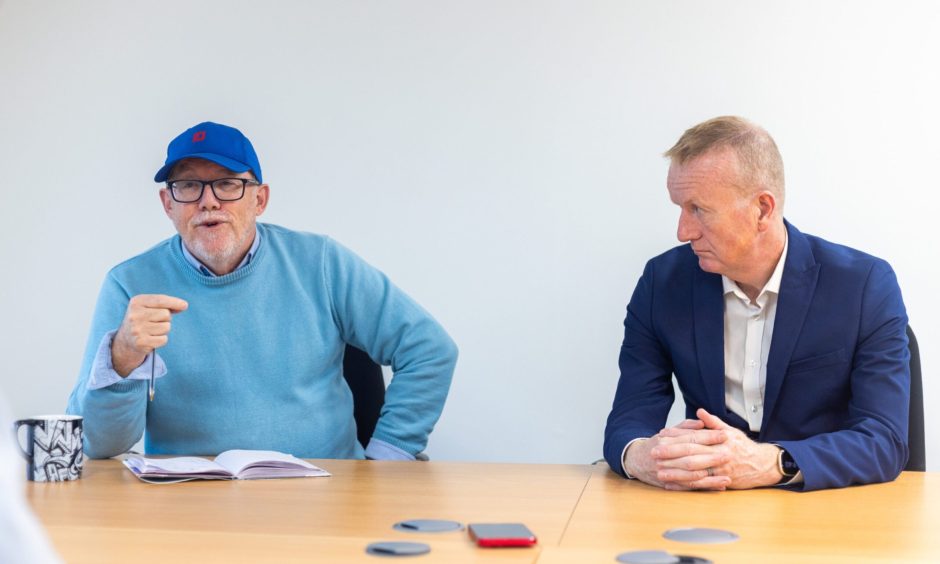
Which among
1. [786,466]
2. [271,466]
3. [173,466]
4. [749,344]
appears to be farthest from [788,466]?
[173,466]

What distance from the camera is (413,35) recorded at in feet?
10.7

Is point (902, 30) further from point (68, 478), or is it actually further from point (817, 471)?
point (68, 478)

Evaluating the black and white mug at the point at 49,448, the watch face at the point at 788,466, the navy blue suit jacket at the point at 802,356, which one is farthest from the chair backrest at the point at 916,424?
the black and white mug at the point at 49,448

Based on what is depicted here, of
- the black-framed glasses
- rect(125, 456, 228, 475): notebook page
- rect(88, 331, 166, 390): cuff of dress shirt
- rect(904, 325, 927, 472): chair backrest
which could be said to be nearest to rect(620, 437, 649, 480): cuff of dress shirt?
rect(904, 325, 927, 472): chair backrest

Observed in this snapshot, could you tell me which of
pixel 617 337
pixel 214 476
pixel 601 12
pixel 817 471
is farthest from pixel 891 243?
pixel 214 476

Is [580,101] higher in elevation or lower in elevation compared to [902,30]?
lower

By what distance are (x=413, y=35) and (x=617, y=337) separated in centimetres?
116

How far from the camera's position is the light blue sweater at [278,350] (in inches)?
93.8

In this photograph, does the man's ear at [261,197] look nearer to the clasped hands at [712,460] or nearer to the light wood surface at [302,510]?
the light wood surface at [302,510]

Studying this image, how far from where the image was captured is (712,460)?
1760mm

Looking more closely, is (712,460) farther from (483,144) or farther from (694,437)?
(483,144)

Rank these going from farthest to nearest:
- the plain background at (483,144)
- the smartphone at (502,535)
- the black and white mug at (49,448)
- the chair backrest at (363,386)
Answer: the plain background at (483,144) < the chair backrest at (363,386) < the black and white mug at (49,448) < the smartphone at (502,535)

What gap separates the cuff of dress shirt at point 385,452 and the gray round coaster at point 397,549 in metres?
1.06

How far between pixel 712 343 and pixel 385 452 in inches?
31.9
